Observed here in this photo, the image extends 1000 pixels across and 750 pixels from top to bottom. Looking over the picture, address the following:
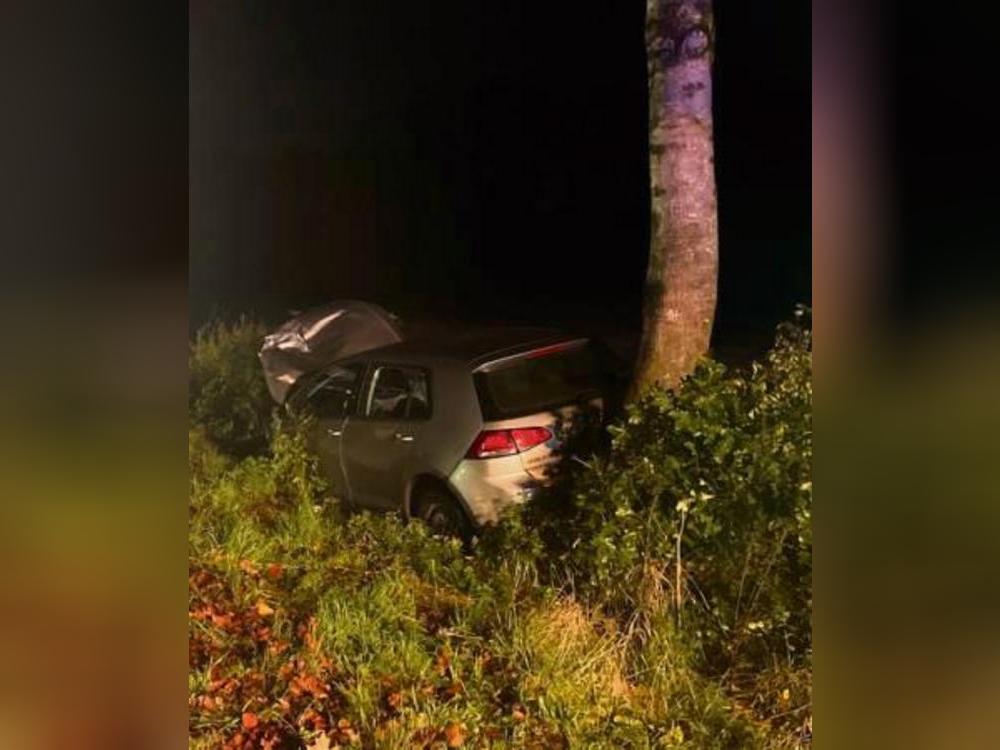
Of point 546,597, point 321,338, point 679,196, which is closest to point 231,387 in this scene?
point 321,338

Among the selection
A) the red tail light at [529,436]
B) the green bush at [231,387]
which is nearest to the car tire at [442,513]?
the red tail light at [529,436]

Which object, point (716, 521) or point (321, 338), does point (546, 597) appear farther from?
point (321, 338)

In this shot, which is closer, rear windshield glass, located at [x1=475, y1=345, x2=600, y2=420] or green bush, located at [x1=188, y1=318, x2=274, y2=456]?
rear windshield glass, located at [x1=475, y1=345, x2=600, y2=420]

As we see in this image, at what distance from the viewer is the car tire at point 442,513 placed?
14.0 feet

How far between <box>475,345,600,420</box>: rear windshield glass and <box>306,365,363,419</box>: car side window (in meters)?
0.53

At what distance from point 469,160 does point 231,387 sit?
1232 millimetres

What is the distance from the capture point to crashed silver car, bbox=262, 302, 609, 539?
13.5 ft

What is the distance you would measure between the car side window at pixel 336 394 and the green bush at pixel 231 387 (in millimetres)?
184

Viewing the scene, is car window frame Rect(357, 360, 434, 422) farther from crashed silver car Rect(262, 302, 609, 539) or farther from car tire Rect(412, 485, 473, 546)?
car tire Rect(412, 485, 473, 546)

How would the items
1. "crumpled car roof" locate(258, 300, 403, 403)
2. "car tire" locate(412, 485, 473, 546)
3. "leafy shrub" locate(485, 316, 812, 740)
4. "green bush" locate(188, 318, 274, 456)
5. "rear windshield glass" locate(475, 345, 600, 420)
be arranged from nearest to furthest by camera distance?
"leafy shrub" locate(485, 316, 812, 740) → "rear windshield glass" locate(475, 345, 600, 420) → "car tire" locate(412, 485, 473, 546) → "crumpled car roof" locate(258, 300, 403, 403) → "green bush" locate(188, 318, 274, 456)

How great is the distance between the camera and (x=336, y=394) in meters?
4.54

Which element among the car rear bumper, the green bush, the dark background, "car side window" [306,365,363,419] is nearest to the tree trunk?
the dark background
